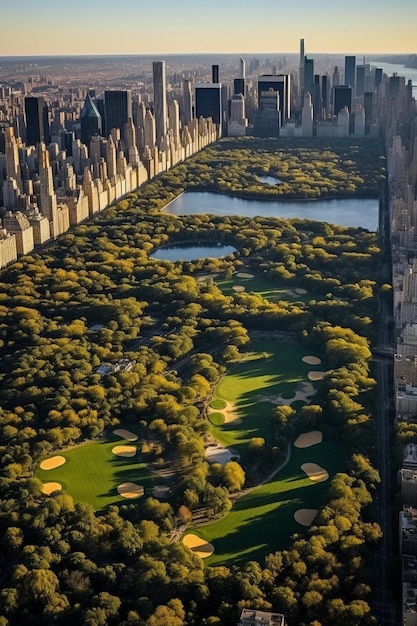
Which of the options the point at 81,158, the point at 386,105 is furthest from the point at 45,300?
the point at 386,105

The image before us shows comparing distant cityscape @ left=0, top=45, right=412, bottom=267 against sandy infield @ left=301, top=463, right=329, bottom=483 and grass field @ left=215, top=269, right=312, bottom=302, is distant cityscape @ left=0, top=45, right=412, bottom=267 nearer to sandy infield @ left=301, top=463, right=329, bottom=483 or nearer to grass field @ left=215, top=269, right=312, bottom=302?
grass field @ left=215, top=269, right=312, bottom=302

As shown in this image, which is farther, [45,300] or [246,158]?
[246,158]

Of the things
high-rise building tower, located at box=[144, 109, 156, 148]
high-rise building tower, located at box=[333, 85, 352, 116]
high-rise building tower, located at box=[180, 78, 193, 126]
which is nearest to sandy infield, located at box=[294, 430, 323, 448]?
high-rise building tower, located at box=[144, 109, 156, 148]

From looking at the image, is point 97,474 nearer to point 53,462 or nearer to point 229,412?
point 53,462

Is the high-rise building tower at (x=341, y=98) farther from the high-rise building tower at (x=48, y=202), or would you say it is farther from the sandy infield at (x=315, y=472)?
the sandy infield at (x=315, y=472)

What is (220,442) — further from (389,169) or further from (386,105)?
(386,105)

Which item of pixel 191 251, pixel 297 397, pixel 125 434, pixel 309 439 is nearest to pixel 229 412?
pixel 297 397
